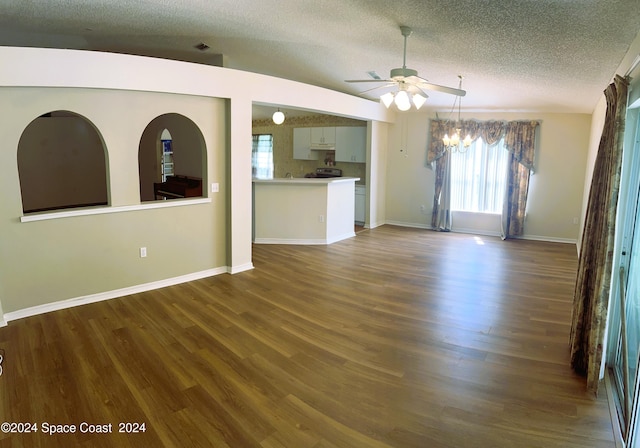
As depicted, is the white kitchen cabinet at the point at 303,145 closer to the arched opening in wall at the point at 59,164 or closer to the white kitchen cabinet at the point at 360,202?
the white kitchen cabinet at the point at 360,202

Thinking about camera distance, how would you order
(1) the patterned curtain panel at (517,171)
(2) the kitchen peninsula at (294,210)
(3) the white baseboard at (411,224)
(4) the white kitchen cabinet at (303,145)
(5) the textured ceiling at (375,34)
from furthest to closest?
1. (4) the white kitchen cabinet at (303,145)
2. (3) the white baseboard at (411,224)
3. (1) the patterned curtain panel at (517,171)
4. (2) the kitchen peninsula at (294,210)
5. (5) the textured ceiling at (375,34)

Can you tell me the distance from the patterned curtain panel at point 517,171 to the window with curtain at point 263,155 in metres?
5.73

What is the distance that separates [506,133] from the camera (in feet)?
25.4

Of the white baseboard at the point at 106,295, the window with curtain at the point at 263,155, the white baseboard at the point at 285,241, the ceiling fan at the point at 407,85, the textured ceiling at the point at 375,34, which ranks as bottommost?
the white baseboard at the point at 106,295

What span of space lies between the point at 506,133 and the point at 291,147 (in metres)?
4.97

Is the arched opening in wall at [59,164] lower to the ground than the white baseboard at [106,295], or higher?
higher

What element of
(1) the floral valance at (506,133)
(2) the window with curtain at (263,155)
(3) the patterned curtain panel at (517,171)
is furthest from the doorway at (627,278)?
(2) the window with curtain at (263,155)

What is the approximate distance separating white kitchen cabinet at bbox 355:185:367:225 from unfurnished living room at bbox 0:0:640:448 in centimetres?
131

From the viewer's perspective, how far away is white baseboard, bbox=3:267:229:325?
156 inches

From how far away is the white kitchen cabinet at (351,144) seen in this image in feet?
28.8

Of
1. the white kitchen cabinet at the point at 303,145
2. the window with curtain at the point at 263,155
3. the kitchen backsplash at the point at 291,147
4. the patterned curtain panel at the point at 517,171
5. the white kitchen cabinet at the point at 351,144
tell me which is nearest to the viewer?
the patterned curtain panel at the point at 517,171

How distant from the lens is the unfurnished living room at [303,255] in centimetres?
260

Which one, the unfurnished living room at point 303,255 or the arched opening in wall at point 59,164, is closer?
the unfurnished living room at point 303,255

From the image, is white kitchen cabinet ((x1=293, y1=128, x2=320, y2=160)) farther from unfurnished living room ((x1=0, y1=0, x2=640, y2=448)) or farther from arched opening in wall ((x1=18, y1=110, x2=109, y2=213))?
arched opening in wall ((x1=18, y1=110, x2=109, y2=213))
